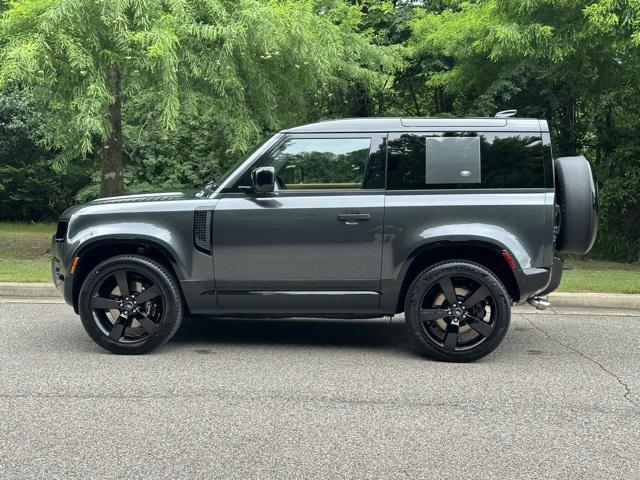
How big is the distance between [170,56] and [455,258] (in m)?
6.10

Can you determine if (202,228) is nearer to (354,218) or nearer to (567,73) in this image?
(354,218)

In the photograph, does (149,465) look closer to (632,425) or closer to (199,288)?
(199,288)

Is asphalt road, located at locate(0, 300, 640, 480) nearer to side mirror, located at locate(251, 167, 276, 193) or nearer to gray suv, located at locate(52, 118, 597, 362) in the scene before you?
gray suv, located at locate(52, 118, 597, 362)

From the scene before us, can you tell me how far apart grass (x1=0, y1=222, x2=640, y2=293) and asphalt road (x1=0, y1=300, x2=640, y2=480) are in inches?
98.5

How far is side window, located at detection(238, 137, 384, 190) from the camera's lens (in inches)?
246

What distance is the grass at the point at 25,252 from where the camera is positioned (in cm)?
1027

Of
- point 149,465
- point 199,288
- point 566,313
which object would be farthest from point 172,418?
point 566,313

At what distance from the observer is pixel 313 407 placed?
4.91 metres

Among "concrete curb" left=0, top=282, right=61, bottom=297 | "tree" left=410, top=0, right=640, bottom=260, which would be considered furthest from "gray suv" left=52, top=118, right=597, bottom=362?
"tree" left=410, top=0, right=640, bottom=260

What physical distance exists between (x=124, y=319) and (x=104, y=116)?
6.14 metres

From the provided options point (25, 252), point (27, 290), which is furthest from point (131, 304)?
point (25, 252)

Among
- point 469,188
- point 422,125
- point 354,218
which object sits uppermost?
point 422,125

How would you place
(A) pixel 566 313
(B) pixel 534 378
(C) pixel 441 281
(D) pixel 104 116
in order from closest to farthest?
(B) pixel 534 378
(C) pixel 441 281
(A) pixel 566 313
(D) pixel 104 116

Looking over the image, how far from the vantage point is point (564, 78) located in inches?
565
